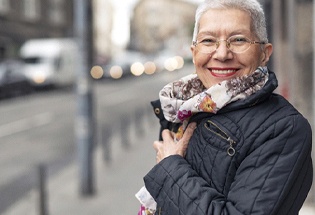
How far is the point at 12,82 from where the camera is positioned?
22.5 m

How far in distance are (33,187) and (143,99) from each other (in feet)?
49.0

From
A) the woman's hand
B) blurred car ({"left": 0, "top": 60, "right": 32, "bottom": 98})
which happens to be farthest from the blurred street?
blurred car ({"left": 0, "top": 60, "right": 32, "bottom": 98})

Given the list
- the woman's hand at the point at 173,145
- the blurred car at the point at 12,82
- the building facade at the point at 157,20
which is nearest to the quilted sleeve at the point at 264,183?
the woman's hand at the point at 173,145

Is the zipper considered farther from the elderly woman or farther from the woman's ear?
the woman's ear

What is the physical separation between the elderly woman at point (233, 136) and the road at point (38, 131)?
3802 mm

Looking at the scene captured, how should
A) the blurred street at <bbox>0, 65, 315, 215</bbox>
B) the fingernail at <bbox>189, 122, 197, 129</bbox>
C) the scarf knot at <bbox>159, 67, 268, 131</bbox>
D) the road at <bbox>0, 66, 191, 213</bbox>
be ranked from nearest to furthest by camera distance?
the scarf knot at <bbox>159, 67, 268, 131</bbox>, the fingernail at <bbox>189, 122, 197, 129</bbox>, the blurred street at <bbox>0, 65, 315, 215</bbox>, the road at <bbox>0, 66, 191, 213</bbox>

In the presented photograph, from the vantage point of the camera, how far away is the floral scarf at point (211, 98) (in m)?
1.53

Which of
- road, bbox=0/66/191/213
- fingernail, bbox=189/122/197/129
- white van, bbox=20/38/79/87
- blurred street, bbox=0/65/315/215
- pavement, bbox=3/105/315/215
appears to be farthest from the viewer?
white van, bbox=20/38/79/87

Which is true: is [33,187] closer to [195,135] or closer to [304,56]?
[304,56]

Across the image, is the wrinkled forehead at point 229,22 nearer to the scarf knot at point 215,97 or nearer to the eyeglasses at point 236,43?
the eyeglasses at point 236,43

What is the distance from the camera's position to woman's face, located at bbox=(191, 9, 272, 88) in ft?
5.13

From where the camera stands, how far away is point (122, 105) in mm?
19812

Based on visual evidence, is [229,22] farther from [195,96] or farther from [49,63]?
[49,63]

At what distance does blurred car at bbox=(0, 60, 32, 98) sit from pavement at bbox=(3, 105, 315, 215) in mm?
12548
